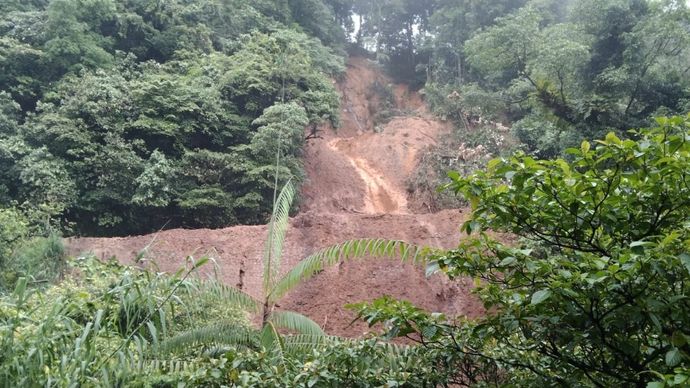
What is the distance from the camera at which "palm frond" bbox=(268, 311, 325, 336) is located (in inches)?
228

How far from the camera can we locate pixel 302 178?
51.2 ft

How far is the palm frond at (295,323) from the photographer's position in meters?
5.79

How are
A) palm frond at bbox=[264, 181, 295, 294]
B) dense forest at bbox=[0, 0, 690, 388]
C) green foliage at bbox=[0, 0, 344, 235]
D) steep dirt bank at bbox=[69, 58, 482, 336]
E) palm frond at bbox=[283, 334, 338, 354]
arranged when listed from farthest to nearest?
green foliage at bbox=[0, 0, 344, 235], steep dirt bank at bbox=[69, 58, 482, 336], palm frond at bbox=[264, 181, 295, 294], palm frond at bbox=[283, 334, 338, 354], dense forest at bbox=[0, 0, 690, 388]

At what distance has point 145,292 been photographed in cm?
289

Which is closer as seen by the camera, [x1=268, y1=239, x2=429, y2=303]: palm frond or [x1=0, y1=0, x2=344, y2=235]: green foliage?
[x1=268, y1=239, x2=429, y2=303]: palm frond

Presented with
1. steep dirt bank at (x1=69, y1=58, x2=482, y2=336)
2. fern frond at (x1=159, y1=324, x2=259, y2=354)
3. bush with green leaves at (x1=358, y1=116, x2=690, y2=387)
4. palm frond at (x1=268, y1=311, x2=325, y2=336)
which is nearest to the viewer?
bush with green leaves at (x1=358, y1=116, x2=690, y2=387)

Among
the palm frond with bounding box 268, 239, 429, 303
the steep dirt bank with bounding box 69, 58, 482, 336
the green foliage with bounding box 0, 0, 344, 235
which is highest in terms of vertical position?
the green foliage with bounding box 0, 0, 344, 235

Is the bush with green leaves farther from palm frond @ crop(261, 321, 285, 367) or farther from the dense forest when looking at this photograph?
palm frond @ crop(261, 321, 285, 367)

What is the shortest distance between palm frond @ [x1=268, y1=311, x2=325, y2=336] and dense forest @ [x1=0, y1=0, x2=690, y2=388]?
24mm

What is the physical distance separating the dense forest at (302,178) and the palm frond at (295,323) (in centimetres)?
2

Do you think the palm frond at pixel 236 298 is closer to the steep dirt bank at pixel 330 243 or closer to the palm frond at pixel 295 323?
the palm frond at pixel 295 323

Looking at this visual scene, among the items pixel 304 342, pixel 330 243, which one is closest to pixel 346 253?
pixel 304 342

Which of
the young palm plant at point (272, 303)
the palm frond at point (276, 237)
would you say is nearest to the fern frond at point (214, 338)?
the young palm plant at point (272, 303)

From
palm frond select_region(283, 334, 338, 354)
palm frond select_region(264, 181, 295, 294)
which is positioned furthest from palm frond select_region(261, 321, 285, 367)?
palm frond select_region(264, 181, 295, 294)
